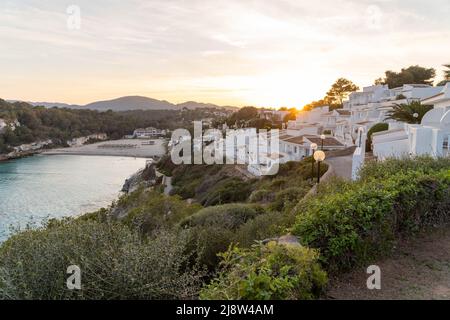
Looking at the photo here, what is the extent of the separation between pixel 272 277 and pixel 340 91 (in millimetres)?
63357

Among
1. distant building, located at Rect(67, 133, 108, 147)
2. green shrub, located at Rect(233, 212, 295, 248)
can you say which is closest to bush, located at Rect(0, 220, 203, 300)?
green shrub, located at Rect(233, 212, 295, 248)

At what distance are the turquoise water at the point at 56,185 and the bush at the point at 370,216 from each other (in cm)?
2170

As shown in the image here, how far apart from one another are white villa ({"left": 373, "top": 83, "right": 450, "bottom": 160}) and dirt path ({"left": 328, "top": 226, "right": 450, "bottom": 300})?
654 centimetres

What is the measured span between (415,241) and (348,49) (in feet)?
42.1

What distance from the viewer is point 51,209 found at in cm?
3366

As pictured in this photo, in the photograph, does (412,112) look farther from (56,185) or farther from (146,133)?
(146,133)

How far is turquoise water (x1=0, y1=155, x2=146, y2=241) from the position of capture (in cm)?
3275

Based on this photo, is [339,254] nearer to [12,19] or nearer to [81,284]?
[81,284]

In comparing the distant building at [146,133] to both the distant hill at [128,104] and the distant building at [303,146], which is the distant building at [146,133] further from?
the distant building at [303,146]

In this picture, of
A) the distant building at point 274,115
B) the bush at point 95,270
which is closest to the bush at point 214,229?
the bush at point 95,270

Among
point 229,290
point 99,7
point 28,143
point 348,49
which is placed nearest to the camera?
point 229,290

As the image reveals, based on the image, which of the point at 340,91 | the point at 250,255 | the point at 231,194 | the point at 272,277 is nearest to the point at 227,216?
the point at 250,255

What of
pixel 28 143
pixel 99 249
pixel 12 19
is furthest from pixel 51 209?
pixel 28 143

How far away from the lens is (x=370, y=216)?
4.77 meters
